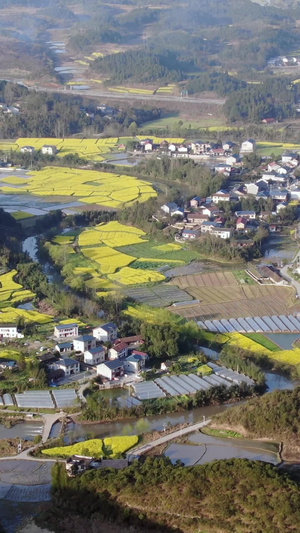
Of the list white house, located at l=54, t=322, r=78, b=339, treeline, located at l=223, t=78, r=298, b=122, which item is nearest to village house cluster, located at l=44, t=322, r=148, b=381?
white house, located at l=54, t=322, r=78, b=339

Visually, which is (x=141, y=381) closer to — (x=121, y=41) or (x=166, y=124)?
(x=166, y=124)

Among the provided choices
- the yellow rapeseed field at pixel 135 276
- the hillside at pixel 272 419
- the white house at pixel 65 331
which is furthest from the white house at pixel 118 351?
the yellow rapeseed field at pixel 135 276

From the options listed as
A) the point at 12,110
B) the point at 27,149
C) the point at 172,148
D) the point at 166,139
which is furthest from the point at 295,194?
the point at 12,110

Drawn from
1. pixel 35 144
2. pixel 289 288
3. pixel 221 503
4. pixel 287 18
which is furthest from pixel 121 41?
pixel 221 503

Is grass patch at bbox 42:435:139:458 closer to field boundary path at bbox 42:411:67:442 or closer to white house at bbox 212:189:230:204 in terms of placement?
field boundary path at bbox 42:411:67:442

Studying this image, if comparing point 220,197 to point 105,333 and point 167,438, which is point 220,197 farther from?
point 167,438
